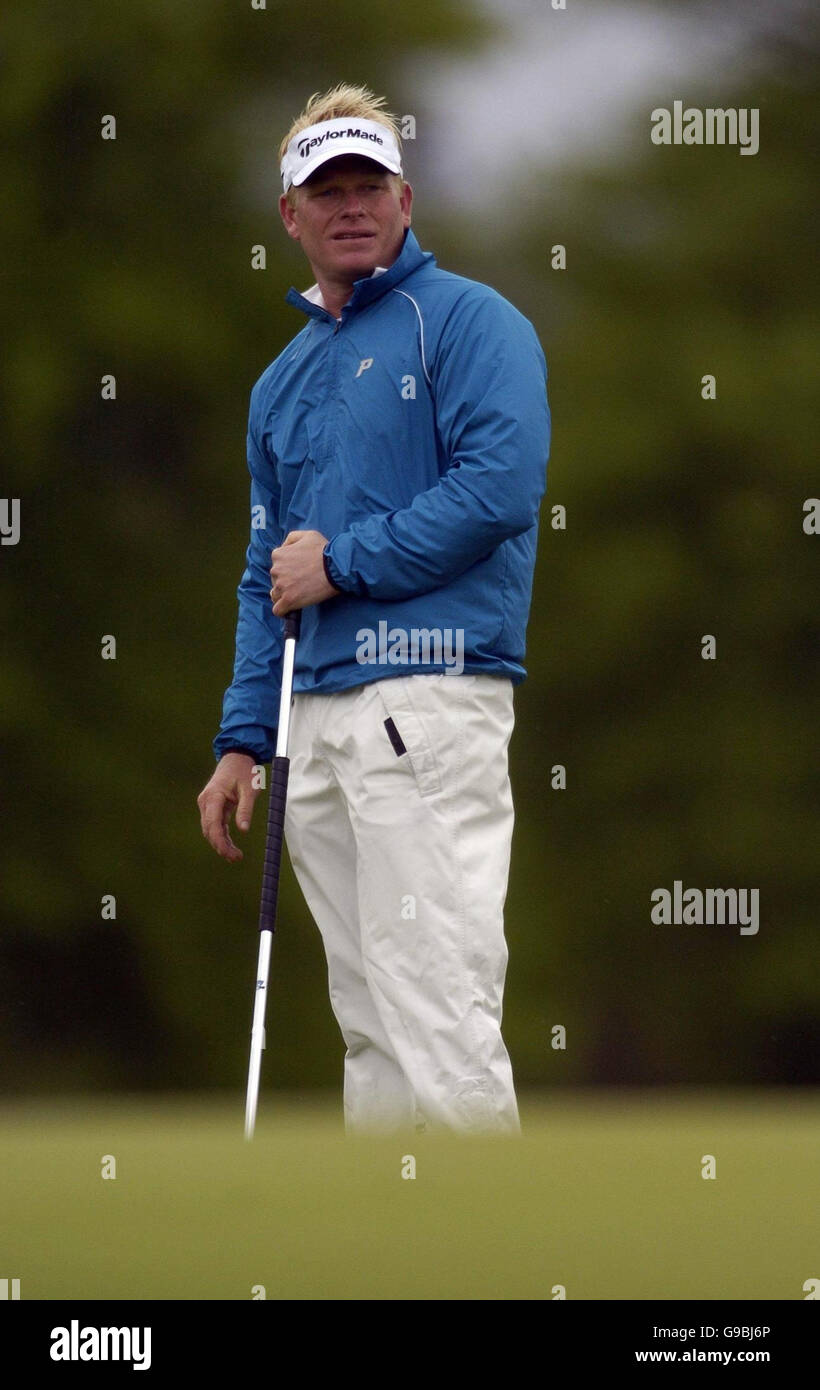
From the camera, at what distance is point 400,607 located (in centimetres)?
319

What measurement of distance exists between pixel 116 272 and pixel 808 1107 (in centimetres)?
517

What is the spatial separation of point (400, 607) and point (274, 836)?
0.38 m

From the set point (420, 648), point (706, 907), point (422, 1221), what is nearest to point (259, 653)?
point (420, 648)

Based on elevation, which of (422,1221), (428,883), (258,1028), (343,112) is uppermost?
(343,112)

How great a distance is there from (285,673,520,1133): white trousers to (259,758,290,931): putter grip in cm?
6

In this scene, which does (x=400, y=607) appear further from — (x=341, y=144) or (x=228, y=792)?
(x=341, y=144)

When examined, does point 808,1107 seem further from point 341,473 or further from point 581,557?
point 581,557

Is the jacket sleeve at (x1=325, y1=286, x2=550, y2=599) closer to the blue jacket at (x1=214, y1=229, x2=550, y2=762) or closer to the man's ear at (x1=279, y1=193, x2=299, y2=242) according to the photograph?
the blue jacket at (x1=214, y1=229, x2=550, y2=762)

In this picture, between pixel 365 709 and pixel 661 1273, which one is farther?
pixel 365 709

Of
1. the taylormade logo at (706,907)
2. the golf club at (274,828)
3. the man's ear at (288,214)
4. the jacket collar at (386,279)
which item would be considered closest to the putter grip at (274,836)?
the golf club at (274,828)

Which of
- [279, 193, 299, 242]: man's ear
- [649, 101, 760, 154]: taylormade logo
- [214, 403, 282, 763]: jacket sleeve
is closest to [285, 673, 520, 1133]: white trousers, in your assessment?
[214, 403, 282, 763]: jacket sleeve

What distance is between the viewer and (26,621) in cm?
766

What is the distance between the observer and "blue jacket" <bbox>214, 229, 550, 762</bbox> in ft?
10.3
